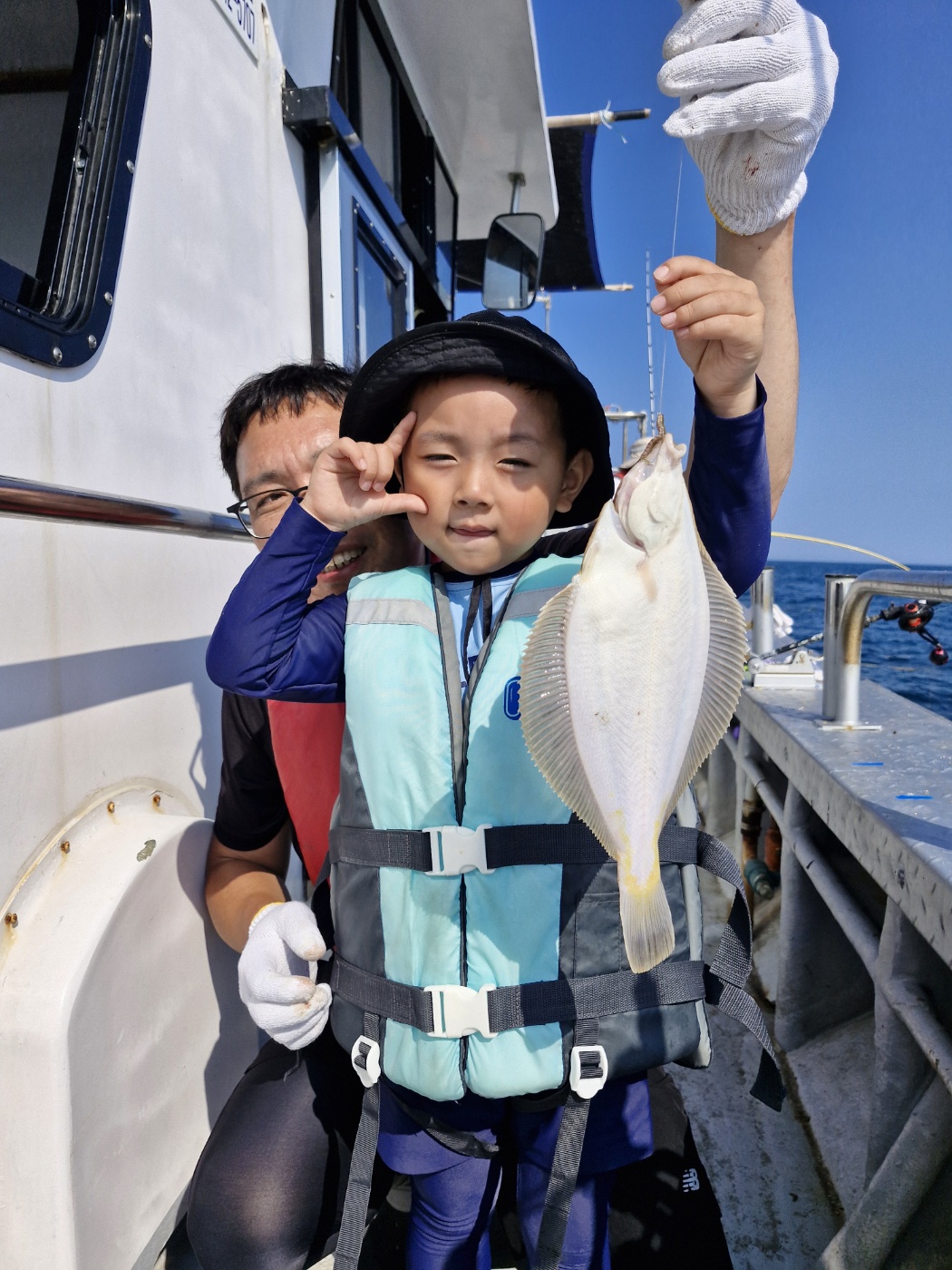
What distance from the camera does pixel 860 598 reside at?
2668 mm

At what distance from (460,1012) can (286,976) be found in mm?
465

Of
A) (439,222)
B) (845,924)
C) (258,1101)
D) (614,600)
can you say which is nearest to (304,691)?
(614,600)

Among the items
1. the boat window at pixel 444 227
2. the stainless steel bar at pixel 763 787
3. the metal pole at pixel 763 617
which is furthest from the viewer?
the boat window at pixel 444 227

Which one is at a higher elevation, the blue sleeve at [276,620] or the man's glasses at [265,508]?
the man's glasses at [265,508]

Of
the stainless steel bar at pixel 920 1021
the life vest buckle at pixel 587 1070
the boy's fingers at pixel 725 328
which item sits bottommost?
the stainless steel bar at pixel 920 1021

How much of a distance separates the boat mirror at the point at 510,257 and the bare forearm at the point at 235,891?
3.52 meters

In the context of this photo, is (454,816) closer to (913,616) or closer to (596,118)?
(913,616)

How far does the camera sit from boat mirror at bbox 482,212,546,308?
15.0 feet

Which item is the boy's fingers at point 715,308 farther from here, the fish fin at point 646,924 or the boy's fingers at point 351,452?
the fish fin at point 646,924

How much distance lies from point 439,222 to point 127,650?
4.37 meters

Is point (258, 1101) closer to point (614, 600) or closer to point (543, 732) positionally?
point (543, 732)

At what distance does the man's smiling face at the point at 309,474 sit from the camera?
6.84 ft

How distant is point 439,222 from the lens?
5.32 meters

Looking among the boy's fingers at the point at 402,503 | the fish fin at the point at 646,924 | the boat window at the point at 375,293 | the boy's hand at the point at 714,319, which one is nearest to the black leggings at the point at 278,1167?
the fish fin at the point at 646,924
